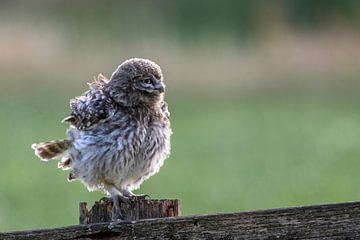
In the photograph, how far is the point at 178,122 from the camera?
20.0 m

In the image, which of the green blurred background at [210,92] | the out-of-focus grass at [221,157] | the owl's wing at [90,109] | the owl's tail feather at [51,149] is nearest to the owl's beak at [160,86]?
the owl's wing at [90,109]

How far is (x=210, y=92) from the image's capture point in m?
23.0

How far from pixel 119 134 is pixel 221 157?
422 inches

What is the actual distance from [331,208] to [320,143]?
1447 centimetres

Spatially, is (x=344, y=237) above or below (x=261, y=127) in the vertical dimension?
below

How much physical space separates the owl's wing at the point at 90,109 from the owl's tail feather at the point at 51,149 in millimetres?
136

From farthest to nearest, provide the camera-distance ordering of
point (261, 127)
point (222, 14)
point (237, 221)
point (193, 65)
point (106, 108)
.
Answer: point (222, 14), point (193, 65), point (261, 127), point (106, 108), point (237, 221)

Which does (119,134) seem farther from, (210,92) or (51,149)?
(210,92)

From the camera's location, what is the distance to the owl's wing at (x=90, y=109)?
6.21 meters

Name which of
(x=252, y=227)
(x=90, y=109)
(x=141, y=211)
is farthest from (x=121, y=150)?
(x=252, y=227)

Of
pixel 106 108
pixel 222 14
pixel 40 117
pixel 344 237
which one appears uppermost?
pixel 222 14

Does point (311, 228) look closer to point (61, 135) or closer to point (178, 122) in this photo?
point (61, 135)

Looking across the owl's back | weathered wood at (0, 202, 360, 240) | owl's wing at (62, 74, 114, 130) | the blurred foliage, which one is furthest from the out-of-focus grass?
weathered wood at (0, 202, 360, 240)

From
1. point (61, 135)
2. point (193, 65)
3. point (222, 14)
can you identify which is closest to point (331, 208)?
point (61, 135)
